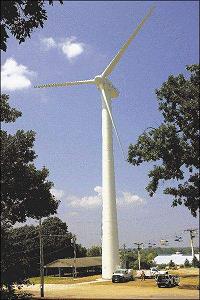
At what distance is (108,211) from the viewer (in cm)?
6078

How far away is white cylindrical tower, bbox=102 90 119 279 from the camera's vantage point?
2359 inches

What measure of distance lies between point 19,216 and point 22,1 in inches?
719

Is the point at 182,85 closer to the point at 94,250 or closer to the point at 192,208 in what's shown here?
the point at 192,208

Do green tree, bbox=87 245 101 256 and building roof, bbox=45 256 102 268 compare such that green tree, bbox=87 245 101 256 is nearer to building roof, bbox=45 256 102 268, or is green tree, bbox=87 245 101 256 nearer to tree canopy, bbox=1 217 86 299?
tree canopy, bbox=1 217 86 299

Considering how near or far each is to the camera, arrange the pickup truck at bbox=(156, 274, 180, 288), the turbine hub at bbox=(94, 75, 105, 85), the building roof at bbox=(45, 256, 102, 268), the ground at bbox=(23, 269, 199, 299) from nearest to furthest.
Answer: the ground at bbox=(23, 269, 199, 299) < the pickup truck at bbox=(156, 274, 180, 288) < the turbine hub at bbox=(94, 75, 105, 85) < the building roof at bbox=(45, 256, 102, 268)

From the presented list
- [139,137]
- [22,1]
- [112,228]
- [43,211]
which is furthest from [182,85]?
[112,228]

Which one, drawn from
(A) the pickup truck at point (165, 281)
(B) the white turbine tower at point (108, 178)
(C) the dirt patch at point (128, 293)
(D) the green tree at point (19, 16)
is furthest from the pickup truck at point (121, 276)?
(D) the green tree at point (19, 16)

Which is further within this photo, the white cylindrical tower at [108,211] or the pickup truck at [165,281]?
the white cylindrical tower at [108,211]

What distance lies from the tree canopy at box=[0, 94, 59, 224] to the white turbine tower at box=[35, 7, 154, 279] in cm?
2874

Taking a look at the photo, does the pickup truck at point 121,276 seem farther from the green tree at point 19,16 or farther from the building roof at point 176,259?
the building roof at point 176,259

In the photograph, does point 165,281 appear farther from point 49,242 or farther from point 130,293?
point 49,242

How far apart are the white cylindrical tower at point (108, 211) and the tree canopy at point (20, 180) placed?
28674 millimetres

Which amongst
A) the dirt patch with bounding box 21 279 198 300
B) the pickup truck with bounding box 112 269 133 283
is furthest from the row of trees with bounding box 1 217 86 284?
the dirt patch with bounding box 21 279 198 300

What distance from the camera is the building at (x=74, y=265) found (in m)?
82.2
